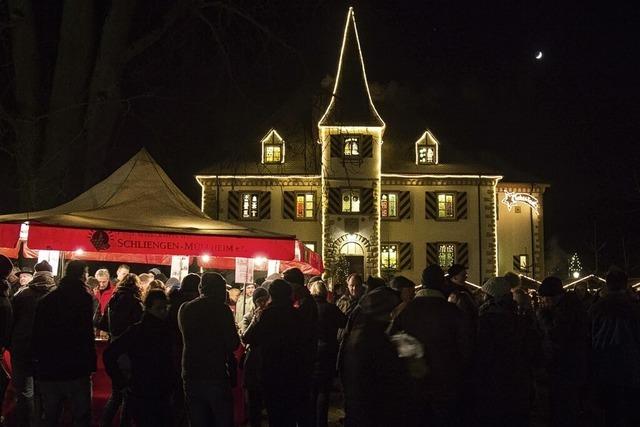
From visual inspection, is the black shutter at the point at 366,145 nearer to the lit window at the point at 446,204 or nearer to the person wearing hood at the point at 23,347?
the lit window at the point at 446,204

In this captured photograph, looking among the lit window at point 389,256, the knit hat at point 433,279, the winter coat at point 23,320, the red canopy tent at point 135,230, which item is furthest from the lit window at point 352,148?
the knit hat at point 433,279

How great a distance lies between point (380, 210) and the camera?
34781 millimetres

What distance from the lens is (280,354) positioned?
5.99 meters

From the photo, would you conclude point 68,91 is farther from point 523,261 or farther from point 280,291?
point 523,261

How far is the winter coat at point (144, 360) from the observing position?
5.42 metres

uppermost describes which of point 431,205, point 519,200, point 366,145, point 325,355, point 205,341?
point 366,145

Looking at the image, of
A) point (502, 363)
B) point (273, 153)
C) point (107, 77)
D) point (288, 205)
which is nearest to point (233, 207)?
point (288, 205)

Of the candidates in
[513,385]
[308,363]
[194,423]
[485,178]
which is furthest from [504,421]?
[485,178]

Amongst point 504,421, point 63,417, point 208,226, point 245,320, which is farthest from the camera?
point 208,226

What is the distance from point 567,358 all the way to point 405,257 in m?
27.9

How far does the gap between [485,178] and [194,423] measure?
31375mm

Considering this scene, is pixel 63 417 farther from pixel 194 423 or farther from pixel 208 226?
pixel 208 226

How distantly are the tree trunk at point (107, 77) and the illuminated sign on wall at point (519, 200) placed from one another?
29.6m

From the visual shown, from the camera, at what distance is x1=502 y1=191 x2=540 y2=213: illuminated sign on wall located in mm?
37062
